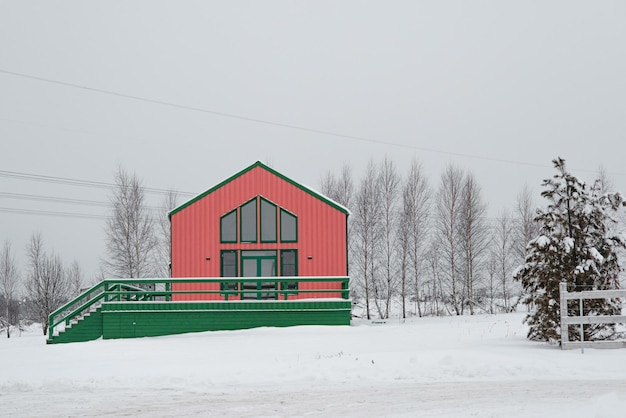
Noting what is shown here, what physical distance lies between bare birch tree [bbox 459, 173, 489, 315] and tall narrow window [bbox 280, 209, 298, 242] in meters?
20.5

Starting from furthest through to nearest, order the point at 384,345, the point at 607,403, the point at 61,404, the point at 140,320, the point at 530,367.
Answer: the point at 140,320
the point at 384,345
the point at 530,367
the point at 61,404
the point at 607,403

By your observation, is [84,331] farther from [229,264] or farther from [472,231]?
[472,231]

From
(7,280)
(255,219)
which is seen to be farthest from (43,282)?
(255,219)

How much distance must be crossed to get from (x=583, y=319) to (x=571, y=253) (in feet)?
5.79

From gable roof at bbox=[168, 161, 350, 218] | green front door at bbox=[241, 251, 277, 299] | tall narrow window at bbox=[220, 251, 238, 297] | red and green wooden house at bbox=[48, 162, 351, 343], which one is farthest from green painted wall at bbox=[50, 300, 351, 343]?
gable roof at bbox=[168, 161, 350, 218]

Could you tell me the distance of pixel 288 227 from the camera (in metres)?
24.5

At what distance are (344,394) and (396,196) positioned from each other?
112 ft

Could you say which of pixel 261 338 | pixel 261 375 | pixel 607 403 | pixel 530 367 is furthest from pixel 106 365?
pixel 607 403

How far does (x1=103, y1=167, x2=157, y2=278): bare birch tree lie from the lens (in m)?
42.2

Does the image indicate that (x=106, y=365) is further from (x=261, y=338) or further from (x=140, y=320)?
(x=140, y=320)

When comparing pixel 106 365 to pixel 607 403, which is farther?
pixel 106 365

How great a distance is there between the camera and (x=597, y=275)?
14.5m

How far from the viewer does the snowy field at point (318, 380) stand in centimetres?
875

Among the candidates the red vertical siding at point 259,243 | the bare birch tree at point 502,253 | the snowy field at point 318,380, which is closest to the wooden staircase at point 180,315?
the red vertical siding at point 259,243
